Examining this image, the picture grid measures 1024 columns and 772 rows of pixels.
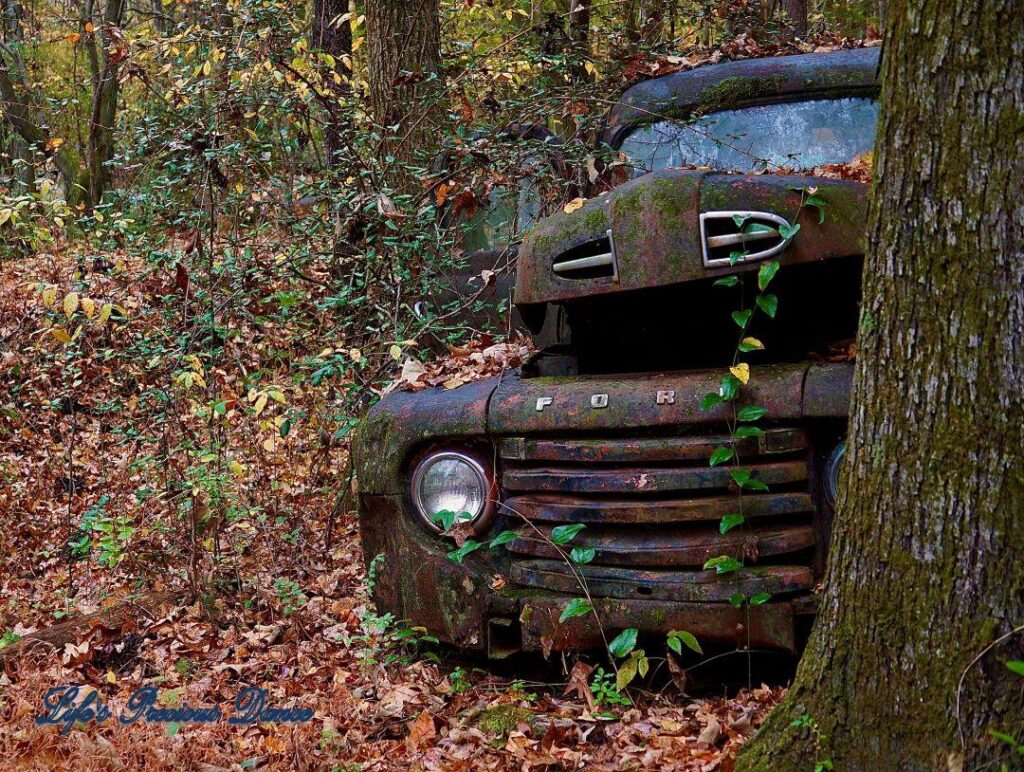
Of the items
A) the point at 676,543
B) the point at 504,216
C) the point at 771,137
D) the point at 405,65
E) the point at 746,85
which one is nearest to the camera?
the point at 676,543

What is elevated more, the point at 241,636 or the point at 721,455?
the point at 721,455

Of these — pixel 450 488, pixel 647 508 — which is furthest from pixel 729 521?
pixel 450 488

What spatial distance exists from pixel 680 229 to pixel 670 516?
0.95 metres

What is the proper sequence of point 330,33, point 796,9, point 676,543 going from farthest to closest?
point 796,9
point 330,33
point 676,543

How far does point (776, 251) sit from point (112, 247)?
454 cm

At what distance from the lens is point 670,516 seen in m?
3.09

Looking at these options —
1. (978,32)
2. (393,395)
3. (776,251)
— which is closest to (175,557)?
(393,395)

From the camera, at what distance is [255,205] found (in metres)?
6.67

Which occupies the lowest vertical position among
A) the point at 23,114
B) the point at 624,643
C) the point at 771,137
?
the point at 624,643

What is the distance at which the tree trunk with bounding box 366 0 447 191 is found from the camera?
21.3ft

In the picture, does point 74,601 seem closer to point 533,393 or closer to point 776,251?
point 533,393

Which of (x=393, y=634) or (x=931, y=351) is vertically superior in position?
(x=931, y=351)

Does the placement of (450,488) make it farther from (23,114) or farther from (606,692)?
(23,114)

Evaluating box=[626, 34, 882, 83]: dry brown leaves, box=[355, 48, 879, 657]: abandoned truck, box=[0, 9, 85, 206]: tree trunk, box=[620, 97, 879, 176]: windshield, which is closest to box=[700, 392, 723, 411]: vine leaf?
box=[355, 48, 879, 657]: abandoned truck
